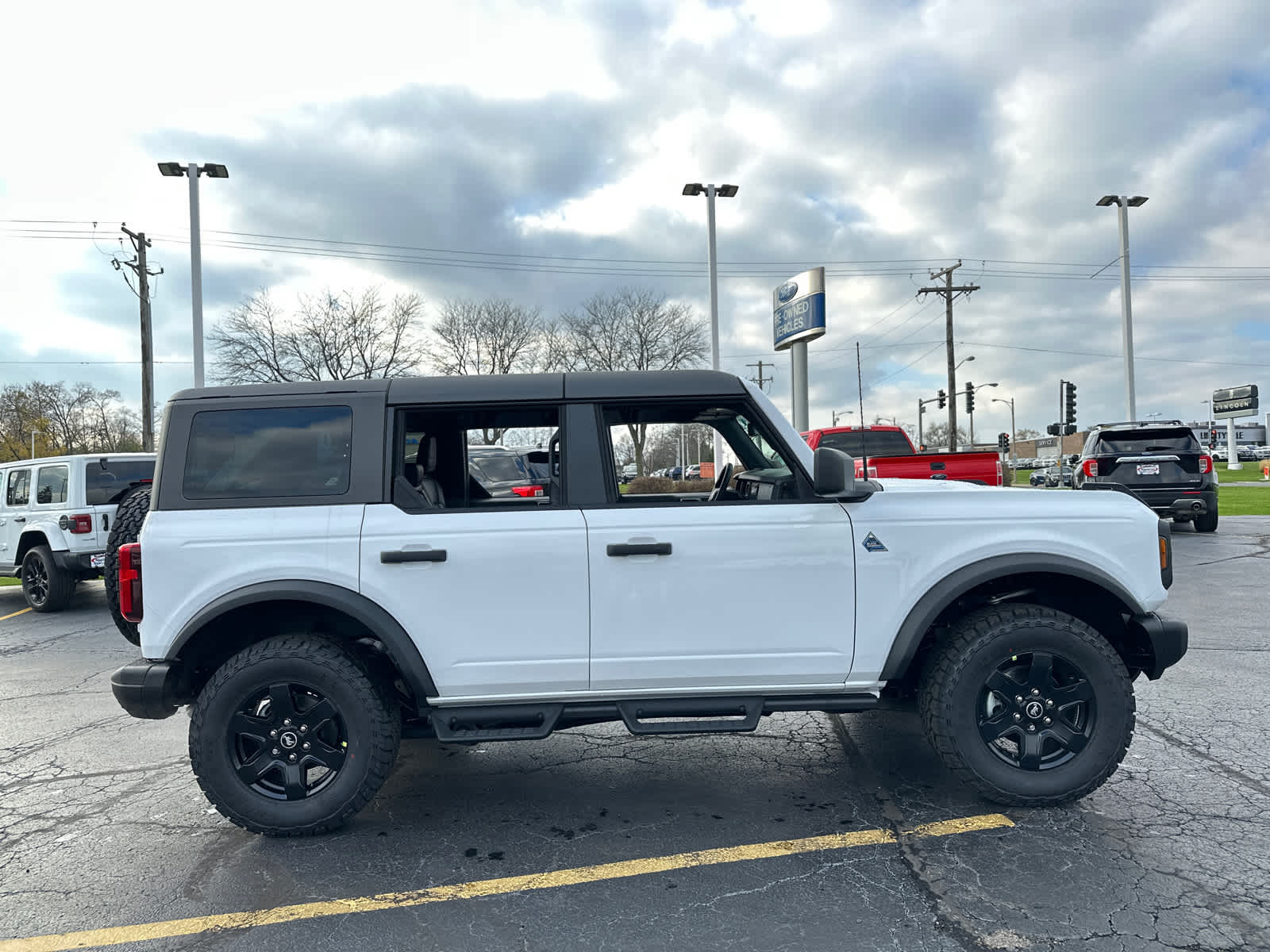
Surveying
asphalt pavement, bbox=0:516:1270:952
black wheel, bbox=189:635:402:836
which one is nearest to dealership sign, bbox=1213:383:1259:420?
asphalt pavement, bbox=0:516:1270:952

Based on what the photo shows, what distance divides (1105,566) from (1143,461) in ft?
37.8

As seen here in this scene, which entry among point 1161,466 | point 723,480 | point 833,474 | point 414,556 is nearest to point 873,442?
point 1161,466

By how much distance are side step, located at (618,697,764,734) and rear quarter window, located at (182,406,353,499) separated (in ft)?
5.17

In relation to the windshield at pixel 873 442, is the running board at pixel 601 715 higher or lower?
lower

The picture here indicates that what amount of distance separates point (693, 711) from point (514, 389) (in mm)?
1613

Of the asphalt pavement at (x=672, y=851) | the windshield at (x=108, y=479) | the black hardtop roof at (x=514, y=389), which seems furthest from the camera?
the windshield at (x=108, y=479)

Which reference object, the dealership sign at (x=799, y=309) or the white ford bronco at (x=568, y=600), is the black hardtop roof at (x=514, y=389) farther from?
the dealership sign at (x=799, y=309)

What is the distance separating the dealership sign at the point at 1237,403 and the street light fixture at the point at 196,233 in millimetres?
47147

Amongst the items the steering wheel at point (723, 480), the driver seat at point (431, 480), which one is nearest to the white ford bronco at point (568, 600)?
the driver seat at point (431, 480)

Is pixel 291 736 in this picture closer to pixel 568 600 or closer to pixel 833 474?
pixel 568 600

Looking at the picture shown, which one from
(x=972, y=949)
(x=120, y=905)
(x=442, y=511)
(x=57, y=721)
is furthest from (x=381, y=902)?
(x=57, y=721)

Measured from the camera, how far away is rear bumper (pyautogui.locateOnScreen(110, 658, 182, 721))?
131 inches

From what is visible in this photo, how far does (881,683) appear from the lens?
3.49 m

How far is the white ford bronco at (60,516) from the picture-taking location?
10008 millimetres
